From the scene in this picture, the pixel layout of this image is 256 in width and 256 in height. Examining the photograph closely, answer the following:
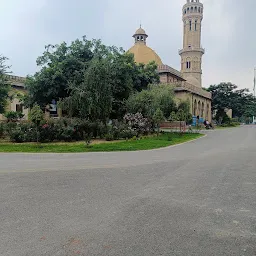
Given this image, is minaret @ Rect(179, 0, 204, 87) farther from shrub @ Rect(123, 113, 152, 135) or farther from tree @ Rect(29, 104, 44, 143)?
tree @ Rect(29, 104, 44, 143)

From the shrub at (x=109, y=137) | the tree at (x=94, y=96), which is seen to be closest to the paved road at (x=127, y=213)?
the shrub at (x=109, y=137)

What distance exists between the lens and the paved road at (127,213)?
11.8 ft

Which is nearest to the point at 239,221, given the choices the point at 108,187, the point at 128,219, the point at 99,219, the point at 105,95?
the point at 128,219

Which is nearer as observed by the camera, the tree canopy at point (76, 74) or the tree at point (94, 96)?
the tree at point (94, 96)

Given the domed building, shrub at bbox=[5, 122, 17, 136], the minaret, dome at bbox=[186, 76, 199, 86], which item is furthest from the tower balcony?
shrub at bbox=[5, 122, 17, 136]

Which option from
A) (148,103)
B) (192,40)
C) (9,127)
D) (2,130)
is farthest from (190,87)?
(2,130)

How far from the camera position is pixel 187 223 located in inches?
172

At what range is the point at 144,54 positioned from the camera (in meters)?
55.0

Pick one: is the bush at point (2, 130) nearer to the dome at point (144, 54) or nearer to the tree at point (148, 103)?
the tree at point (148, 103)

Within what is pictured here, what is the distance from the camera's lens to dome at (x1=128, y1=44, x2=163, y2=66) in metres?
53.9

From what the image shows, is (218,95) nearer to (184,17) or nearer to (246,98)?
(246,98)

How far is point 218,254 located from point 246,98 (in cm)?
5744

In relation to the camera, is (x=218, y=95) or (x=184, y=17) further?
(x=184, y=17)

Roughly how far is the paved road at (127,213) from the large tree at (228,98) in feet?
163
